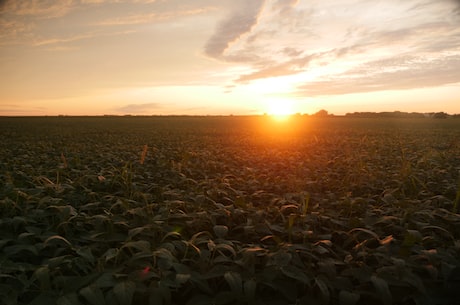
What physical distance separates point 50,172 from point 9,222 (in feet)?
12.1

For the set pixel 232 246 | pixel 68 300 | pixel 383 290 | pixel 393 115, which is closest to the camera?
pixel 68 300

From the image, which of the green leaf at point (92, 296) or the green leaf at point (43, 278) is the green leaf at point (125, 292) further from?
the green leaf at point (43, 278)

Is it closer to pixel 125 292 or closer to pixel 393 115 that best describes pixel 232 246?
pixel 125 292

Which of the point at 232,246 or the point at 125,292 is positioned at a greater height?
the point at 125,292

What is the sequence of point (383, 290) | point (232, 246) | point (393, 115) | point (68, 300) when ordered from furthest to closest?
point (393, 115) → point (232, 246) → point (383, 290) → point (68, 300)

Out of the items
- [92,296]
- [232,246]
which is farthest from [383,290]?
[92,296]

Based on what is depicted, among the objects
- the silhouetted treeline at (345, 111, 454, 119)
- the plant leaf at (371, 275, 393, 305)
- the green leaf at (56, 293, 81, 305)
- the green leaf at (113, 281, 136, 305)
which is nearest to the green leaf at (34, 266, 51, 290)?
the green leaf at (56, 293, 81, 305)

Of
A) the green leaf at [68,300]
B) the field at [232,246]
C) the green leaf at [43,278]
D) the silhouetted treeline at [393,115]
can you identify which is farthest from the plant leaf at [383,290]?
the silhouetted treeline at [393,115]

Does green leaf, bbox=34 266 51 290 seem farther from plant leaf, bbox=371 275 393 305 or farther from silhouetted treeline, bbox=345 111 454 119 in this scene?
silhouetted treeline, bbox=345 111 454 119

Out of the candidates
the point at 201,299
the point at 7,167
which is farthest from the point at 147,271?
the point at 7,167

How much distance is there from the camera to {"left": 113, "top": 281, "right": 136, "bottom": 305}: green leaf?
2.12 m

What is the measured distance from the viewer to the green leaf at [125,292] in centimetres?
212

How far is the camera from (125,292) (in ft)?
7.11

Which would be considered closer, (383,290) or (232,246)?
(383,290)
